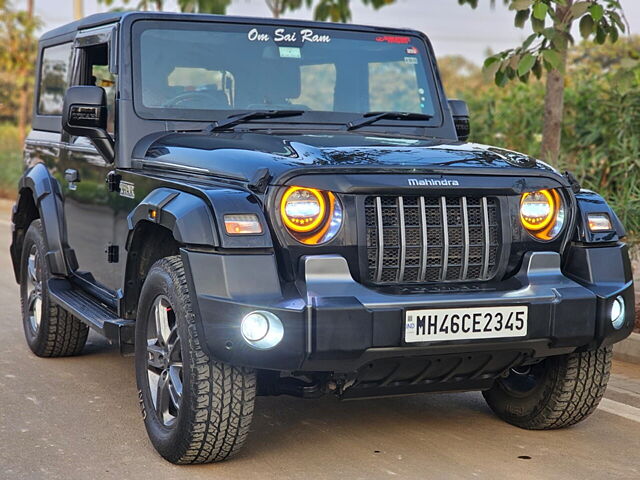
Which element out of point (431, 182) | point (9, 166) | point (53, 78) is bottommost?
point (9, 166)

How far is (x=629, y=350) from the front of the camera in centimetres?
700

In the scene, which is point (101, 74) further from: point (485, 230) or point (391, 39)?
point (485, 230)

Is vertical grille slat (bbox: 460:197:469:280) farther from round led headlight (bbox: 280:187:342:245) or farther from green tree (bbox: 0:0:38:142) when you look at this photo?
green tree (bbox: 0:0:38:142)

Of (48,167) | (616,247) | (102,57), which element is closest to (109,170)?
(102,57)

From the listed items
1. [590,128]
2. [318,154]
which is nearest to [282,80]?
[318,154]

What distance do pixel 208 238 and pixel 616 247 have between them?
1857 millimetres

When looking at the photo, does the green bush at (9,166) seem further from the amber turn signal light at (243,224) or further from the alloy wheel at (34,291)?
the amber turn signal light at (243,224)

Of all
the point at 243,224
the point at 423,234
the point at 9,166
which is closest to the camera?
the point at 243,224

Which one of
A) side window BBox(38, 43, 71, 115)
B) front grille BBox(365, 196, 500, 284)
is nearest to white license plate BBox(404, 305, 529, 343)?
front grille BBox(365, 196, 500, 284)

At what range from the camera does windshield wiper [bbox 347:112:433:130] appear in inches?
227

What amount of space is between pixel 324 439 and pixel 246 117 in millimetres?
1643

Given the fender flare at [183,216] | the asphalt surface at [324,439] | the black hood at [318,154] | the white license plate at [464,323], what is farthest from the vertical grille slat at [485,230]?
the fender flare at [183,216]

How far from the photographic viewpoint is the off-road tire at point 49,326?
6.61 m

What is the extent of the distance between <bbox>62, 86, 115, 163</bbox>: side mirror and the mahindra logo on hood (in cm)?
180
